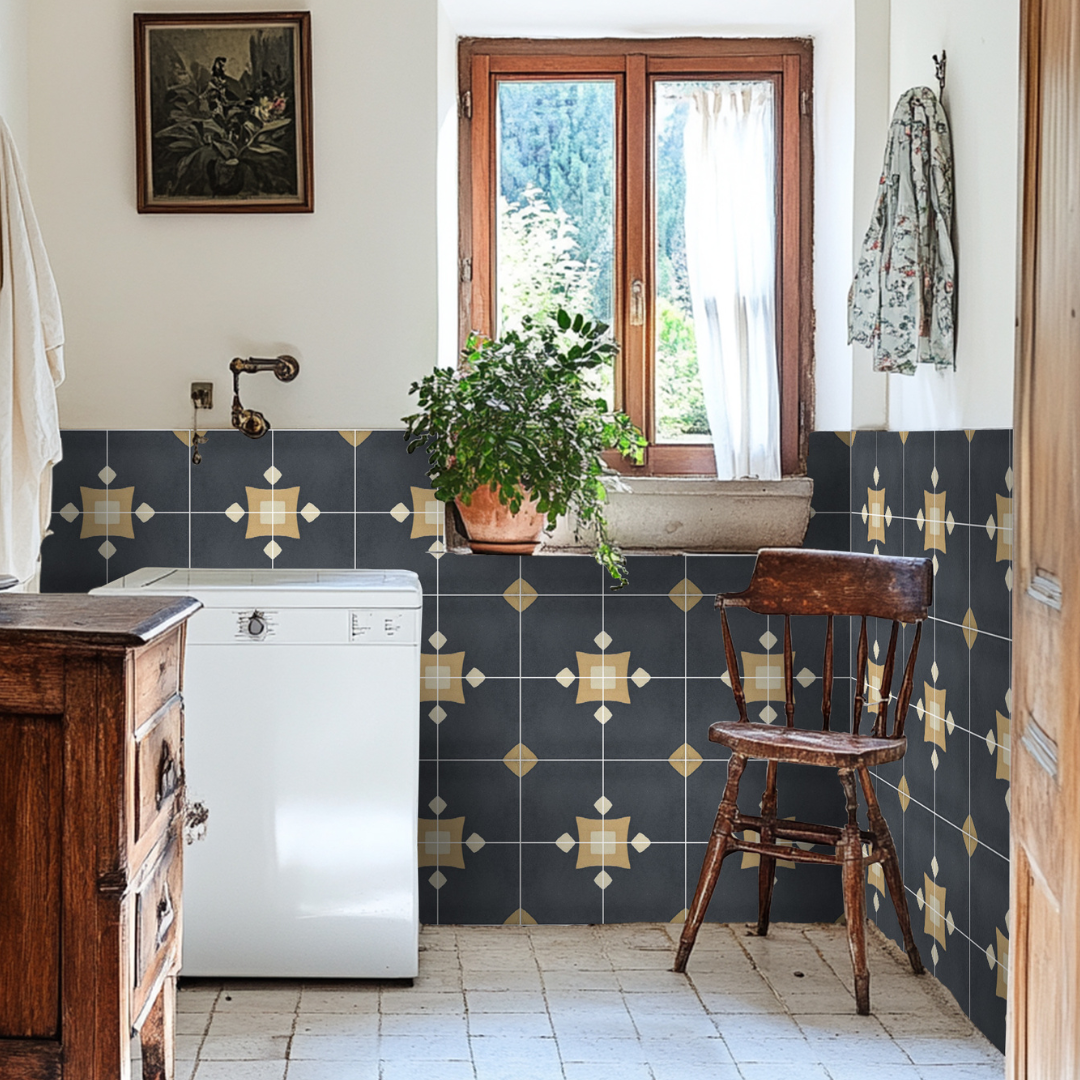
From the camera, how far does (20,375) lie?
7.95 ft

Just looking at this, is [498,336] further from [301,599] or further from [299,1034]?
[299,1034]

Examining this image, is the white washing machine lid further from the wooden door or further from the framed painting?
the wooden door

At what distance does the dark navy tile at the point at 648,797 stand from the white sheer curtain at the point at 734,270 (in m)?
0.80

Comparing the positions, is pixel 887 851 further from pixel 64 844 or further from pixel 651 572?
pixel 64 844

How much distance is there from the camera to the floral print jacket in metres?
2.64

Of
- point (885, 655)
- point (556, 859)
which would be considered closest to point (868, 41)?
point (885, 655)

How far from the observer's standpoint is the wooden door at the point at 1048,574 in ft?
3.72

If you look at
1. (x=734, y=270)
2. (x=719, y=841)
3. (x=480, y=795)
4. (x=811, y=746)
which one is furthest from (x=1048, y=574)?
(x=734, y=270)

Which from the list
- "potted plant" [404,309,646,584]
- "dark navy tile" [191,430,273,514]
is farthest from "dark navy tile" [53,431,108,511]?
"potted plant" [404,309,646,584]

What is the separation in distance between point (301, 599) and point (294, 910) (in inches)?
26.3

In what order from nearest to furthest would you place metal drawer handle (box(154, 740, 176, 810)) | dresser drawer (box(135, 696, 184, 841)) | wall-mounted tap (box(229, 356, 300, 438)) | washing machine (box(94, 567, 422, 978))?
dresser drawer (box(135, 696, 184, 841)) < metal drawer handle (box(154, 740, 176, 810)) < washing machine (box(94, 567, 422, 978)) < wall-mounted tap (box(229, 356, 300, 438))

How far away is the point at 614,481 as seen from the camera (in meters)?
3.11

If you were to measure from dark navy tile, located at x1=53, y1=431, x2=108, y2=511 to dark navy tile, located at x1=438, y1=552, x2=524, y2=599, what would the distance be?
2.89ft

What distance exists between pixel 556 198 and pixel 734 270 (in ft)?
1.74
